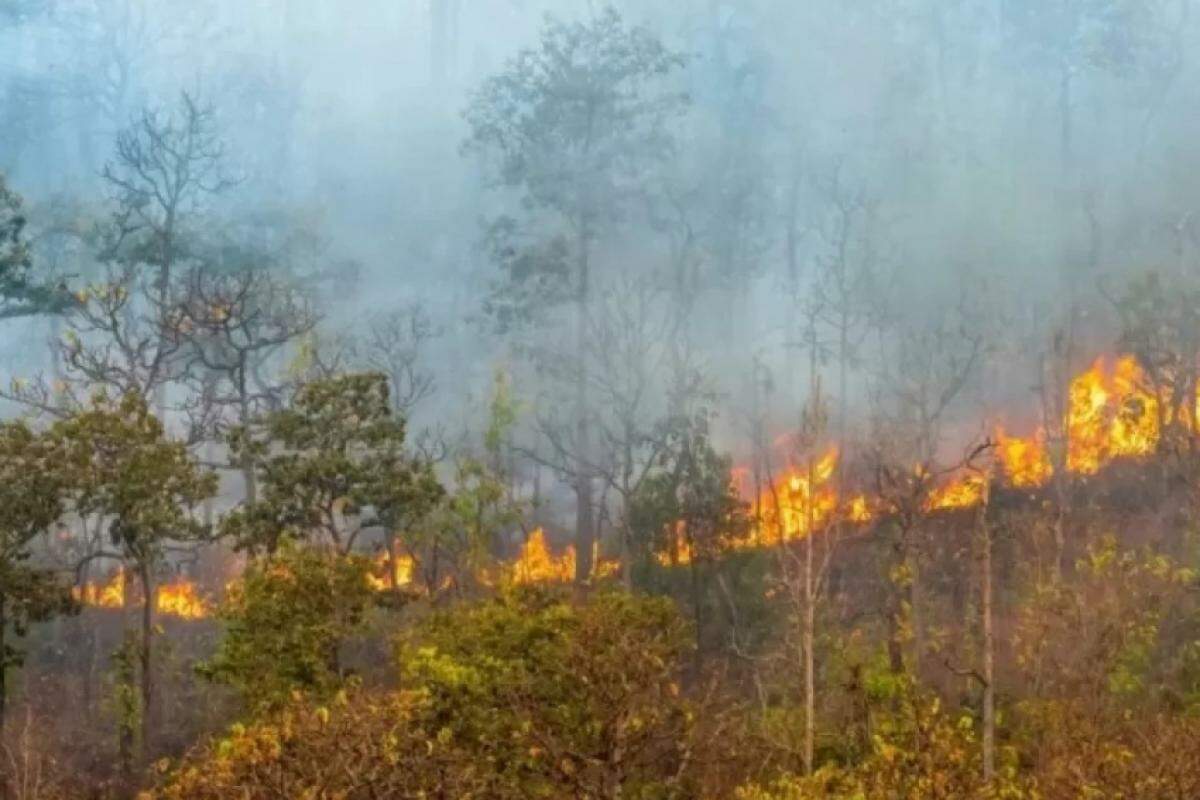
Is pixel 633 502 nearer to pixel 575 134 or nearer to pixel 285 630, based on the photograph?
pixel 285 630

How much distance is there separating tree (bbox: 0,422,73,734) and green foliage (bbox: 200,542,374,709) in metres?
4.76

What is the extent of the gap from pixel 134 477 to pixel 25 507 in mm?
2045

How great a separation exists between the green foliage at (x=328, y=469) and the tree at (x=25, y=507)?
357 cm

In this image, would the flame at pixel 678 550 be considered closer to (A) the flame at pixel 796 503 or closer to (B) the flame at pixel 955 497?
(A) the flame at pixel 796 503

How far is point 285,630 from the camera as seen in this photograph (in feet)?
66.2

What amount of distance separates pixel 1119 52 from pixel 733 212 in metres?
17.5

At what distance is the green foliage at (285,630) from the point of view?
20.0 metres

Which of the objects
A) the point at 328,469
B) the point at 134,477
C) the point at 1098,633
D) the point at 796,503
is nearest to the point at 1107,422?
the point at 796,503

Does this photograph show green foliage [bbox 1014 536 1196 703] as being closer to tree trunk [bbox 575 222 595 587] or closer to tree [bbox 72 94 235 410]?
tree trunk [bbox 575 222 595 587]

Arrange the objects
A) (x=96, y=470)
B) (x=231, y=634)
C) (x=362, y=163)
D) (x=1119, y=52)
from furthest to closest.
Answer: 1. (x=362, y=163)
2. (x=1119, y=52)
3. (x=96, y=470)
4. (x=231, y=634)

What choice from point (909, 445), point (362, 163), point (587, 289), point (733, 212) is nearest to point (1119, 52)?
point (733, 212)

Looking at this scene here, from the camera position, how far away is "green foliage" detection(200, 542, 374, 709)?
65.5 feet

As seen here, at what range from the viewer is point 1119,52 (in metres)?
51.6

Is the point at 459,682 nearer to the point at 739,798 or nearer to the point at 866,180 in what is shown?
the point at 739,798
